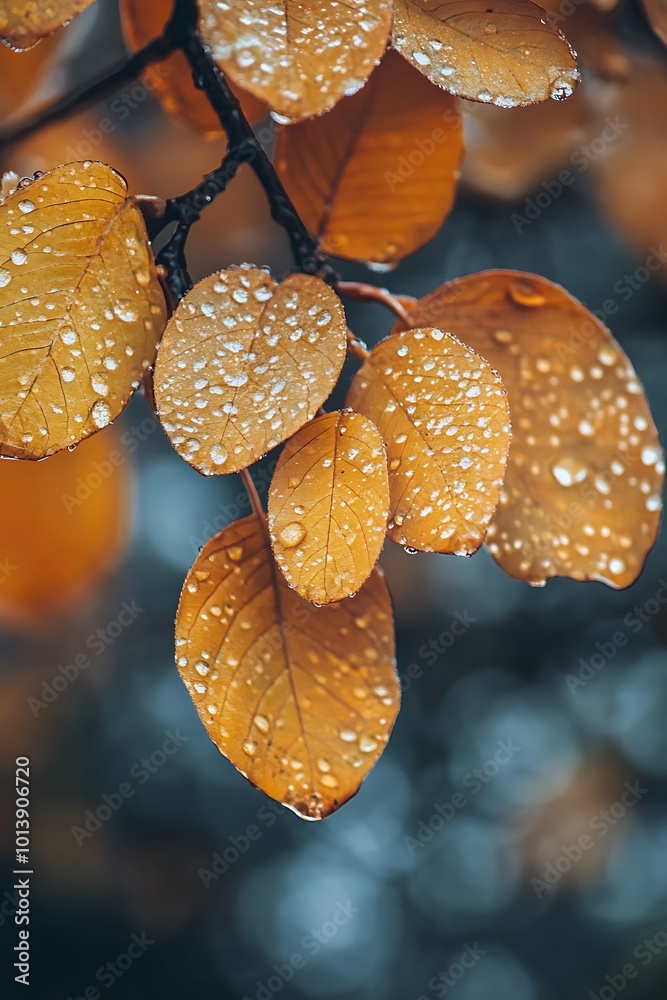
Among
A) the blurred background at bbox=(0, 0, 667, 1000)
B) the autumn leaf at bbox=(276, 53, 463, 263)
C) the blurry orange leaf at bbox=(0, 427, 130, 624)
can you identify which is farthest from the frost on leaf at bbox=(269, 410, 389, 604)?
the blurred background at bbox=(0, 0, 667, 1000)

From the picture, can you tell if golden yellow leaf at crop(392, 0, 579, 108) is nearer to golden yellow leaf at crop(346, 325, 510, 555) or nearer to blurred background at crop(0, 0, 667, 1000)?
golden yellow leaf at crop(346, 325, 510, 555)

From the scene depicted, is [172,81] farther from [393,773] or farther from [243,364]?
[393,773]

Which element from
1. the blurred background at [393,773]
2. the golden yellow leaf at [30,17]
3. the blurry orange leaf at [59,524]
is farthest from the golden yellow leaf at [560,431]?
the blurred background at [393,773]

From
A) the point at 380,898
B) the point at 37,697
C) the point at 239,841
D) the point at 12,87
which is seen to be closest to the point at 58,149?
the point at 12,87

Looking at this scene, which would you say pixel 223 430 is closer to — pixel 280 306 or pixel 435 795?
pixel 280 306

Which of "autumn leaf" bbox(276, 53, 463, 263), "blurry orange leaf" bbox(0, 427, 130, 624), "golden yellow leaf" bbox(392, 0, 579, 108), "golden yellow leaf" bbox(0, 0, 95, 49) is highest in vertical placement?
"golden yellow leaf" bbox(0, 0, 95, 49)

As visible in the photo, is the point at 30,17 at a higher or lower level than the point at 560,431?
higher

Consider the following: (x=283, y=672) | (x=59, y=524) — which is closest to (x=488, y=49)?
(x=283, y=672)
